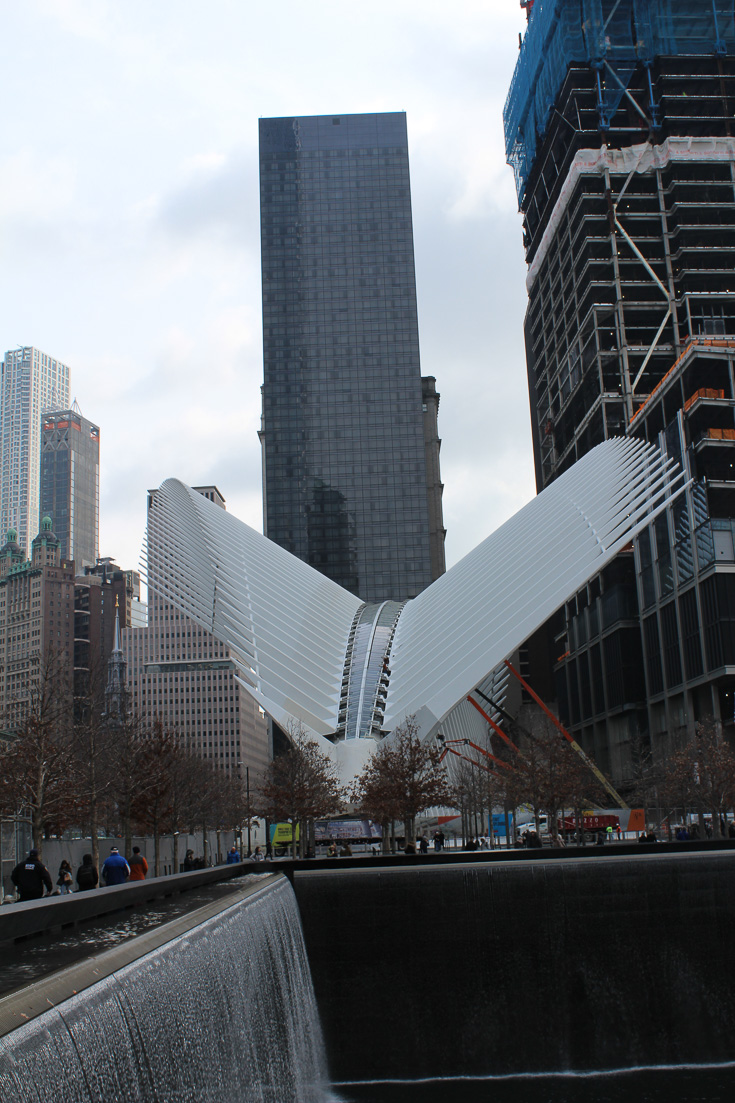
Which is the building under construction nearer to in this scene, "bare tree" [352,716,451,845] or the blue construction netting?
the blue construction netting

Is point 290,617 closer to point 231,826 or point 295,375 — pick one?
point 231,826

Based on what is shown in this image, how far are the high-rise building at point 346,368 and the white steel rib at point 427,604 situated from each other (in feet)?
269

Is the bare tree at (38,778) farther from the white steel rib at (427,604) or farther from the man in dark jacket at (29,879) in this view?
the white steel rib at (427,604)

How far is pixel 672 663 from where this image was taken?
63.0 metres

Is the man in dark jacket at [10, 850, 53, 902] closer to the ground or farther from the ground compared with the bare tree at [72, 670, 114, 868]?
closer to the ground

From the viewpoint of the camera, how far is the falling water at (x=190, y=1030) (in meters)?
5.73

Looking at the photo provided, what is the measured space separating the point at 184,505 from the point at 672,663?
3047 centimetres

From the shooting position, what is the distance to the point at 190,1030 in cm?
830

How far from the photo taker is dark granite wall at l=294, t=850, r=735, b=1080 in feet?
56.7

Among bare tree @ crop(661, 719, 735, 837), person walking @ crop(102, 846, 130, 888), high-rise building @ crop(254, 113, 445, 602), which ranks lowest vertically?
person walking @ crop(102, 846, 130, 888)

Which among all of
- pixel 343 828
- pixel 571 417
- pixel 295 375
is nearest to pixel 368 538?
pixel 295 375

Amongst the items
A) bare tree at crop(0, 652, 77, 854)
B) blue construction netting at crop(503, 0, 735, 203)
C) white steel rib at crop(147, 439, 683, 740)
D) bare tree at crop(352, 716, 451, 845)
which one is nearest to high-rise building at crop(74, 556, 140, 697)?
blue construction netting at crop(503, 0, 735, 203)

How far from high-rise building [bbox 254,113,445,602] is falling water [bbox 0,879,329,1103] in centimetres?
12584

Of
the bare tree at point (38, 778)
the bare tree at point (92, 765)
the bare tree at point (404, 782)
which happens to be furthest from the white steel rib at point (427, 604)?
the bare tree at point (38, 778)
